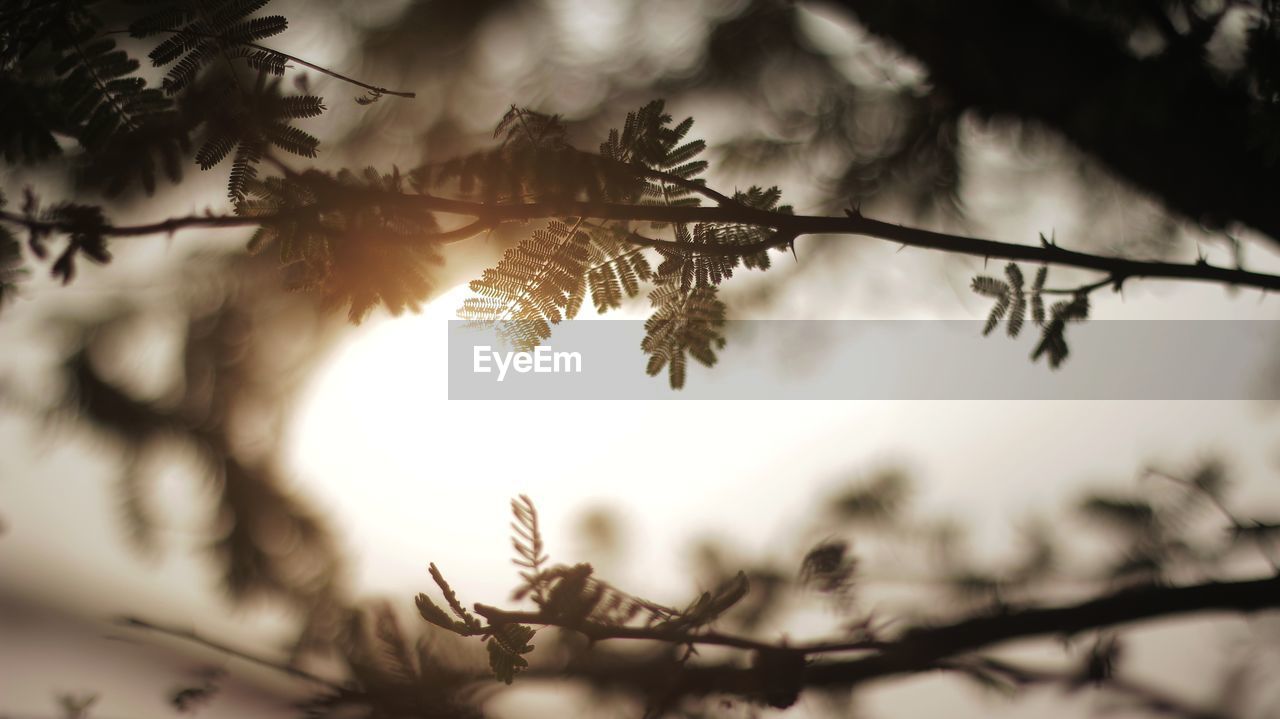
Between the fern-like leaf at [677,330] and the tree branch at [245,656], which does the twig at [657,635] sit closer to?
the fern-like leaf at [677,330]

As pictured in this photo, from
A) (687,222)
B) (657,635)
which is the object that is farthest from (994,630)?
(687,222)

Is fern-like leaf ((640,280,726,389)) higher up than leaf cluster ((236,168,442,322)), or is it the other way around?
leaf cluster ((236,168,442,322))

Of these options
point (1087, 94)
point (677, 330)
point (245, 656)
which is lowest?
point (245, 656)

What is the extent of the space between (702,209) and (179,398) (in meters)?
2.22

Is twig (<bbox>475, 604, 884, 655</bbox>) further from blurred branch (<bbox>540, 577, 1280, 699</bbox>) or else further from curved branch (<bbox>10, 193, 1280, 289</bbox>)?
curved branch (<bbox>10, 193, 1280, 289</bbox>)

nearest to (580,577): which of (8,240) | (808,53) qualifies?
(8,240)

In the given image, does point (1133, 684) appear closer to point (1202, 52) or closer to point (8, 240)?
point (1202, 52)

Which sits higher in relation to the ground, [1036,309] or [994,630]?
[1036,309]

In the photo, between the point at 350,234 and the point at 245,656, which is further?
the point at 245,656

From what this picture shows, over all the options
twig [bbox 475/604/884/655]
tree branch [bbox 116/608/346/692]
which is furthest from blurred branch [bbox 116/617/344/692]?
twig [bbox 475/604/884/655]

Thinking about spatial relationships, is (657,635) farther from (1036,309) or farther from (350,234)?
(1036,309)

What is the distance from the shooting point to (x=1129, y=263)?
824 millimetres

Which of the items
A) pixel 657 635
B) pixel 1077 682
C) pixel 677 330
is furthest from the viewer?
pixel 1077 682

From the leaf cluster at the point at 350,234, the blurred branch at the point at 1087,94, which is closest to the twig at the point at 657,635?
the leaf cluster at the point at 350,234
